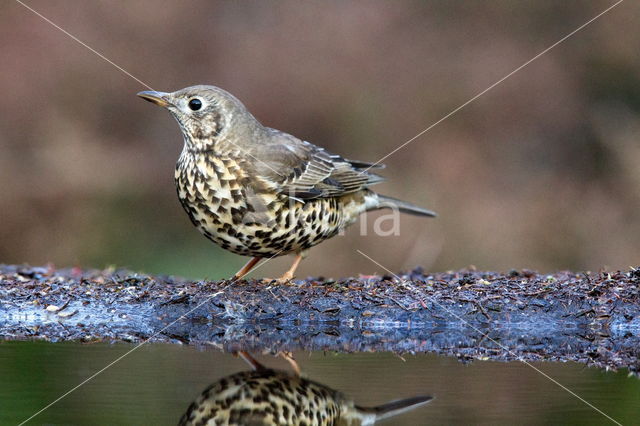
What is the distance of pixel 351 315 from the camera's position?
573cm

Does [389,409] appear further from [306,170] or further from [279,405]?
[306,170]

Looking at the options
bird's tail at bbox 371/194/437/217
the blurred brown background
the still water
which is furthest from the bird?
the blurred brown background

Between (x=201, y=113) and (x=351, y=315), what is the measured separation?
7.40 feet

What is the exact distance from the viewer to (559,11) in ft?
55.6

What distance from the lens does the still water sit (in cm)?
377

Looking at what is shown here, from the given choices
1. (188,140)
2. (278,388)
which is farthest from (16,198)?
(278,388)

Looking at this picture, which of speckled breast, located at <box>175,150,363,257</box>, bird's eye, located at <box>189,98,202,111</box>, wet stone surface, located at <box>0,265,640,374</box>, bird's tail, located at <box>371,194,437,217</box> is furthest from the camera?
bird's tail, located at <box>371,194,437,217</box>

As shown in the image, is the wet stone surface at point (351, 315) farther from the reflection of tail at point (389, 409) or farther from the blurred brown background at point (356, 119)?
the blurred brown background at point (356, 119)

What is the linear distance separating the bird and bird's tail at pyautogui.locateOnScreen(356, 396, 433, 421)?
262 centimetres

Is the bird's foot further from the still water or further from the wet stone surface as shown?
the still water

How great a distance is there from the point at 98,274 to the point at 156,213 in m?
7.27

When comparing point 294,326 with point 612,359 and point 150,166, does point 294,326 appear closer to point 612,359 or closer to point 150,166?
point 612,359

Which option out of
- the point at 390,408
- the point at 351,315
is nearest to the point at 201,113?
the point at 351,315

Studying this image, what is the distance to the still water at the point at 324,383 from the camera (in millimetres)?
3766
